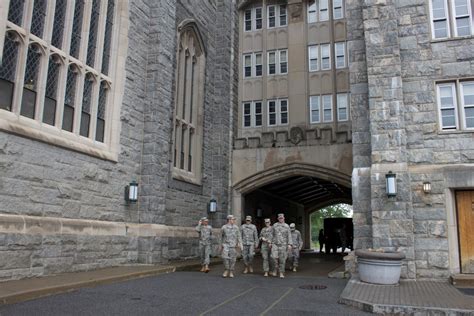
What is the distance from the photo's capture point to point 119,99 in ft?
43.1

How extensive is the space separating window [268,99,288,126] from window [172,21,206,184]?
149 inches

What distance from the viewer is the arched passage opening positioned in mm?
18516

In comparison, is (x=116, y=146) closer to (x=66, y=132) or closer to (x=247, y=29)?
(x=66, y=132)

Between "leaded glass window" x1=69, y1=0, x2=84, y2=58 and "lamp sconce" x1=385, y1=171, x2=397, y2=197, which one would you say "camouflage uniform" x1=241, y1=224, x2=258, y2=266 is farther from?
"leaded glass window" x1=69, y1=0, x2=84, y2=58

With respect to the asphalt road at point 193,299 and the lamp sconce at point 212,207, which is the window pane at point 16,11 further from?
the lamp sconce at point 212,207

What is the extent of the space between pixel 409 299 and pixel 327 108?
12.8m

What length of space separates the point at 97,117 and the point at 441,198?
904 centimetres

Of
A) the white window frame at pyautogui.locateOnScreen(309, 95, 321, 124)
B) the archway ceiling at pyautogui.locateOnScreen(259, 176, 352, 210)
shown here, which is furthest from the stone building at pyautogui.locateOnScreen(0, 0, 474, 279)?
the archway ceiling at pyautogui.locateOnScreen(259, 176, 352, 210)

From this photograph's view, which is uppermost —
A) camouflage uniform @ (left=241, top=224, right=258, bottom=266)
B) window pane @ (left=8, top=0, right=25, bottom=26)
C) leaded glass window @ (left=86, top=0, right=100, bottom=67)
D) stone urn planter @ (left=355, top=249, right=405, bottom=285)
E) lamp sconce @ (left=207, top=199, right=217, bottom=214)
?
leaded glass window @ (left=86, top=0, right=100, bottom=67)

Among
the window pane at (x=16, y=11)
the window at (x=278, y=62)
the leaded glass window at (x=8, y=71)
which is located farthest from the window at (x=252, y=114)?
the leaded glass window at (x=8, y=71)

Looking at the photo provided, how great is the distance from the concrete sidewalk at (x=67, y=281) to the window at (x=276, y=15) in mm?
13041

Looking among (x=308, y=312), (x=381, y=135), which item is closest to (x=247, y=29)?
(x=381, y=135)

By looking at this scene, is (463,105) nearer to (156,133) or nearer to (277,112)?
(156,133)

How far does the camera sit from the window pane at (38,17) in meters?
10.5
